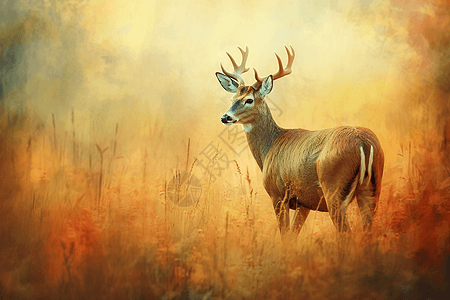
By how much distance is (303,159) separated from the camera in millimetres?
3652

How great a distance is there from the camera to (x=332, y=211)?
3492 millimetres

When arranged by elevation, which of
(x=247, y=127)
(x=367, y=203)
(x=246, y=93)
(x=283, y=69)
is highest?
(x=283, y=69)

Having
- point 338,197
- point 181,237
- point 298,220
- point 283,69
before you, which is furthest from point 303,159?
point 181,237

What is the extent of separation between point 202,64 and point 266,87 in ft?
2.41

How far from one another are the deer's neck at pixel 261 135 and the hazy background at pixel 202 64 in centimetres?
21

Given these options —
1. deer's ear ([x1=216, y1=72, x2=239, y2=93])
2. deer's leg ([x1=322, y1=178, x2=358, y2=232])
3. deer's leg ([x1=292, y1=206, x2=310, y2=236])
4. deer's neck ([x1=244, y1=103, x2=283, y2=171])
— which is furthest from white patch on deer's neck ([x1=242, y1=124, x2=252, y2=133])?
deer's leg ([x1=322, y1=178, x2=358, y2=232])

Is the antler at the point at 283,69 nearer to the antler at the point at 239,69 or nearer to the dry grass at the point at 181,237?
the antler at the point at 239,69

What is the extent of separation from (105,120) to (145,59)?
68 centimetres

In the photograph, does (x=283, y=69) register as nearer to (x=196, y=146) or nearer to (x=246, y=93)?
(x=246, y=93)

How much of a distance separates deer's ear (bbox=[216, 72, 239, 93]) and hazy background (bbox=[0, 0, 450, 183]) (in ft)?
0.63

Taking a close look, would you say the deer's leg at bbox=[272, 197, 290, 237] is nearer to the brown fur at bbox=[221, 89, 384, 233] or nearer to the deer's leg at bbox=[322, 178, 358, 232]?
the brown fur at bbox=[221, 89, 384, 233]

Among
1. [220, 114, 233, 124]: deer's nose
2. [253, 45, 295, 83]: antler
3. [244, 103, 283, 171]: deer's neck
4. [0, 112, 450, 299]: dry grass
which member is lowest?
[0, 112, 450, 299]: dry grass

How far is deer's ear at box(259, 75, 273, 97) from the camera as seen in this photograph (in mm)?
3966

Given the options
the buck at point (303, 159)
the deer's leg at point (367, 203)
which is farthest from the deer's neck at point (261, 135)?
the deer's leg at point (367, 203)
